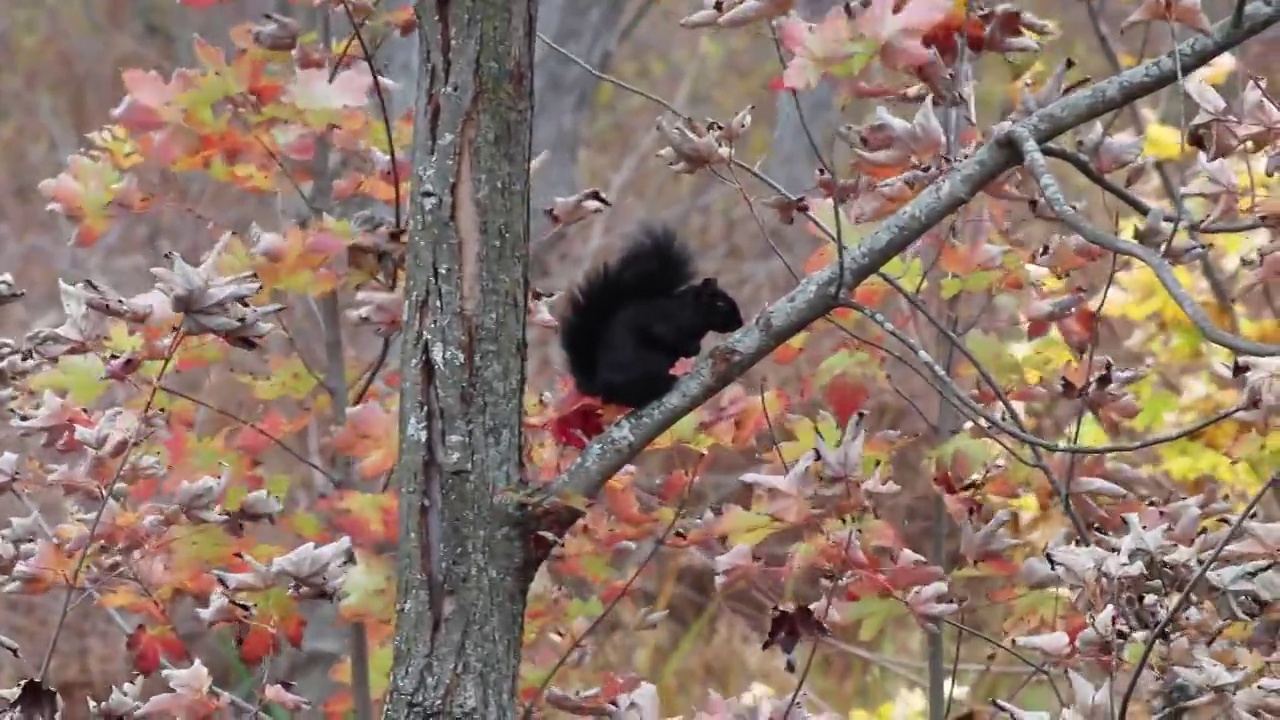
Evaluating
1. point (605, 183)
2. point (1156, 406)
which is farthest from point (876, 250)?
point (605, 183)

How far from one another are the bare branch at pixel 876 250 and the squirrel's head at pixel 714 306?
2.57ft

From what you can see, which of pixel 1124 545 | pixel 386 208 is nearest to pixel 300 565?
pixel 1124 545

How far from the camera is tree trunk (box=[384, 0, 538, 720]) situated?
1132 millimetres

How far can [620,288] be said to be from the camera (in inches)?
76.1

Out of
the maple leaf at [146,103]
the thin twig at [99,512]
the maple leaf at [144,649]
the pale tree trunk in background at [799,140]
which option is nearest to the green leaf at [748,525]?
the thin twig at [99,512]

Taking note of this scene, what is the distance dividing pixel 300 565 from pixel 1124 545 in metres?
0.80

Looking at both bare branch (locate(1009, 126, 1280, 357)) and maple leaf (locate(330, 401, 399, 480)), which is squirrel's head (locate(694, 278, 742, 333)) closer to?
maple leaf (locate(330, 401, 399, 480))

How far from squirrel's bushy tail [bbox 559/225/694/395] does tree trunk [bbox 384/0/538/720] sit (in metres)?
0.73

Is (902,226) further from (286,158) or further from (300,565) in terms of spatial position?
(286,158)

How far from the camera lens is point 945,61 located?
56.1 inches

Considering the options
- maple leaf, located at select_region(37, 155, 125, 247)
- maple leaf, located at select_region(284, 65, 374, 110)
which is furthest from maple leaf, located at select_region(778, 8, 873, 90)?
maple leaf, located at select_region(37, 155, 125, 247)

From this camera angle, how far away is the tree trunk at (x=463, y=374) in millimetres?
1132

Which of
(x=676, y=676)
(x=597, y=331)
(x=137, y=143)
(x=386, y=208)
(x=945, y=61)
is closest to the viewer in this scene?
(x=945, y=61)

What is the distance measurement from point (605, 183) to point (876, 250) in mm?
4787
